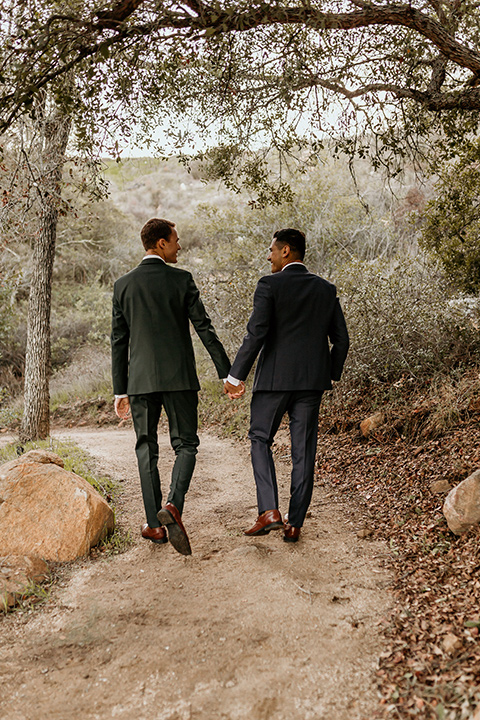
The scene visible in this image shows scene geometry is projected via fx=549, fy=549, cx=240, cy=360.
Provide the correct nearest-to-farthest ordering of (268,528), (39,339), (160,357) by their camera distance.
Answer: (268,528) < (160,357) < (39,339)

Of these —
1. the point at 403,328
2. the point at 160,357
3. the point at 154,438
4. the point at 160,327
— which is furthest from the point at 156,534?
the point at 403,328

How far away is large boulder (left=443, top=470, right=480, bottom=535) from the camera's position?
3583 millimetres

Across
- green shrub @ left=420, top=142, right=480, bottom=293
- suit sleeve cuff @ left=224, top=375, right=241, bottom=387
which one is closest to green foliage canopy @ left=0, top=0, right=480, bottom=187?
green shrub @ left=420, top=142, right=480, bottom=293

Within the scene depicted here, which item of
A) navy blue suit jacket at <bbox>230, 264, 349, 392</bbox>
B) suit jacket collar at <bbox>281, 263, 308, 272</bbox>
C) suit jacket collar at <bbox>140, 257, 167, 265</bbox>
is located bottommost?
navy blue suit jacket at <bbox>230, 264, 349, 392</bbox>

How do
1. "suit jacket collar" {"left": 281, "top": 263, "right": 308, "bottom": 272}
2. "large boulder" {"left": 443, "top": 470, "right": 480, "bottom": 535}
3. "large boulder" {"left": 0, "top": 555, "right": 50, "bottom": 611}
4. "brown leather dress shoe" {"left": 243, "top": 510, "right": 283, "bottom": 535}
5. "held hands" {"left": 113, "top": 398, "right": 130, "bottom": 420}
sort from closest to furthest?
"large boulder" {"left": 0, "top": 555, "right": 50, "bottom": 611} < "large boulder" {"left": 443, "top": 470, "right": 480, "bottom": 535} < "brown leather dress shoe" {"left": 243, "top": 510, "right": 283, "bottom": 535} < "suit jacket collar" {"left": 281, "top": 263, "right": 308, "bottom": 272} < "held hands" {"left": 113, "top": 398, "right": 130, "bottom": 420}

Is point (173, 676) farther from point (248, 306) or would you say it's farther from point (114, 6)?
point (248, 306)

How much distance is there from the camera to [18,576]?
3.66m

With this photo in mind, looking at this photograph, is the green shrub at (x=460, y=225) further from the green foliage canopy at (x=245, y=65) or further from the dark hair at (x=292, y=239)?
the dark hair at (x=292, y=239)

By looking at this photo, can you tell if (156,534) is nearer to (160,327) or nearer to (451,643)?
(160,327)

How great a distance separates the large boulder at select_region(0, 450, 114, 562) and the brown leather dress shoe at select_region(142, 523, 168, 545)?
0.40 meters

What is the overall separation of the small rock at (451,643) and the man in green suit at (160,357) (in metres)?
2.00

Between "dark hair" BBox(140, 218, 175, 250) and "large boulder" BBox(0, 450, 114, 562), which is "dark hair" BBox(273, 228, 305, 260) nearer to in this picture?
"dark hair" BBox(140, 218, 175, 250)

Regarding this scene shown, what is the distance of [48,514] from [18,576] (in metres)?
0.52

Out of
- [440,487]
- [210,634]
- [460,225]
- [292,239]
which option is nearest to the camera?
[210,634]
